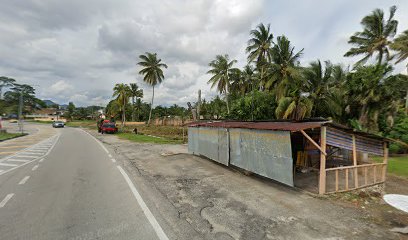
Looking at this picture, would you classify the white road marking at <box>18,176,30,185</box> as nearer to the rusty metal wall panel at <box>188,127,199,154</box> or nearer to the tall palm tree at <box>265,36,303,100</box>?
the rusty metal wall panel at <box>188,127,199,154</box>

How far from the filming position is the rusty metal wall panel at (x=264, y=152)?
7398 millimetres

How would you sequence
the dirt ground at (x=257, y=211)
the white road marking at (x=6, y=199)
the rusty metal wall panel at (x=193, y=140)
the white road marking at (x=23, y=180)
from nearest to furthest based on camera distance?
the dirt ground at (x=257, y=211) → the white road marking at (x=6, y=199) → the white road marking at (x=23, y=180) → the rusty metal wall panel at (x=193, y=140)

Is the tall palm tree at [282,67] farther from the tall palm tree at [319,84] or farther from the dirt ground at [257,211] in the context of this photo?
the dirt ground at [257,211]

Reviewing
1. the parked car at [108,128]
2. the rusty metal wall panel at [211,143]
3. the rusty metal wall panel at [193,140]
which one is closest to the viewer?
the rusty metal wall panel at [211,143]

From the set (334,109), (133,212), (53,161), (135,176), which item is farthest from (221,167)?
(334,109)

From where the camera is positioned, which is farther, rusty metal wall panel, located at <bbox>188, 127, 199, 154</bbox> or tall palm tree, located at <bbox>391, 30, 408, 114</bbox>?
tall palm tree, located at <bbox>391, 30, 408, 114</bbox>

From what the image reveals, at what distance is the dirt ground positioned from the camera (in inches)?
182

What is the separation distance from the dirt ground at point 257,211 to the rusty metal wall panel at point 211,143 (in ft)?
6.86

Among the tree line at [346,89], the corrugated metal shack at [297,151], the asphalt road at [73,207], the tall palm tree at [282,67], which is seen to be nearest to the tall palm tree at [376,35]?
the tree line at [346,89]

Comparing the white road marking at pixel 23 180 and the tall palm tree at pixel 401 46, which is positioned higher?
the tall palm tree at pixel 401 46

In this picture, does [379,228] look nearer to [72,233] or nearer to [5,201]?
[72,233]

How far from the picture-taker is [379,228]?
500 centimetres

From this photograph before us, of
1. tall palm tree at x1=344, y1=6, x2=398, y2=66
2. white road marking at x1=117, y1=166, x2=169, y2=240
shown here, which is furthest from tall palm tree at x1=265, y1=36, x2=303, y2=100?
white road marking at x1=117, y1=166, x2=169, y2=240

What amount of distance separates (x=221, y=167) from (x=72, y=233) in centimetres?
774
